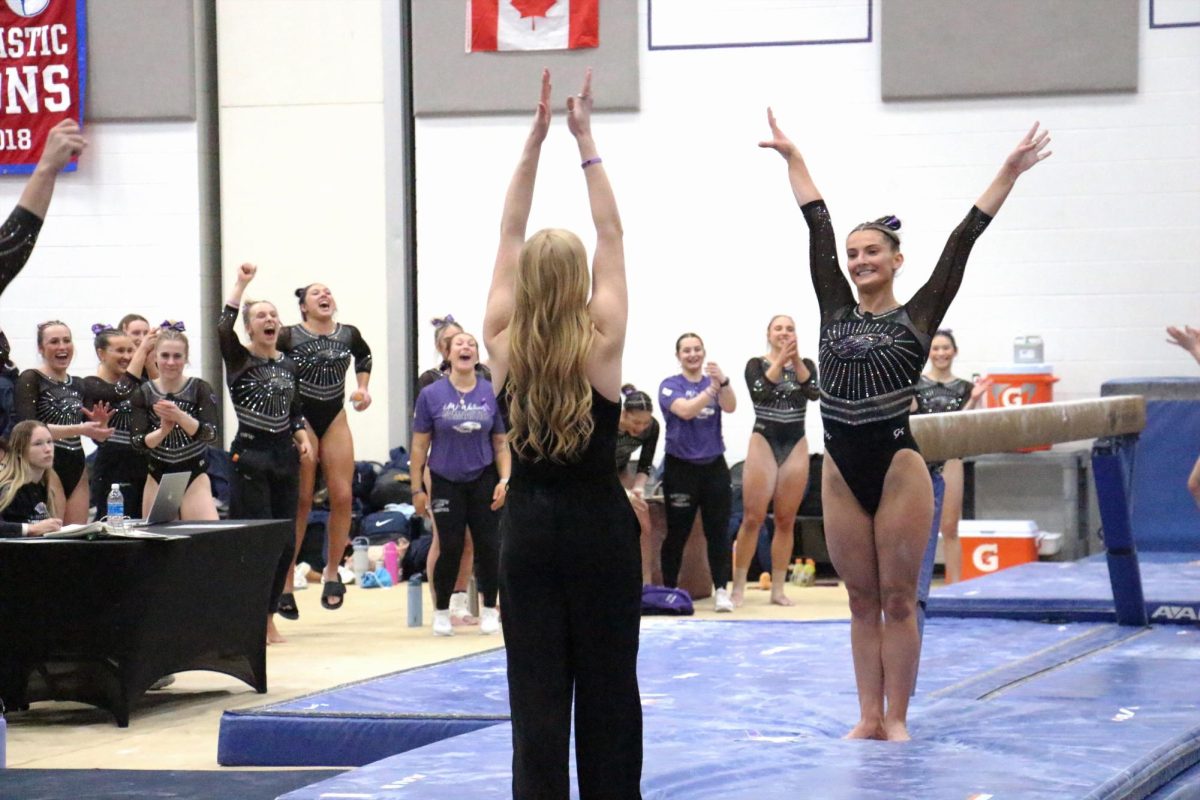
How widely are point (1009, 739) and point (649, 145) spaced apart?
8.48m

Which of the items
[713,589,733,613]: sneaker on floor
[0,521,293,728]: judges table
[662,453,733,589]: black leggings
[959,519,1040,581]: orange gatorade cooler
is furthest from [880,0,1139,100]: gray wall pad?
[0,521,293,728]: judges table

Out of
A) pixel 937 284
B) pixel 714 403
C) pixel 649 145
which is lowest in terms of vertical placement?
pixel 714 403

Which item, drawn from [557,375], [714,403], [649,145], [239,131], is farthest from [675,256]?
[557,375]

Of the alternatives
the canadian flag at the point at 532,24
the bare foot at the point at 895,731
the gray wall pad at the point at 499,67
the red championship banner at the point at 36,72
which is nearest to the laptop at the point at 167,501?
the bare foot at the point at 895,731

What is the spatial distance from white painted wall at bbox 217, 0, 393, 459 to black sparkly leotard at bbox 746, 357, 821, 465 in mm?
4312

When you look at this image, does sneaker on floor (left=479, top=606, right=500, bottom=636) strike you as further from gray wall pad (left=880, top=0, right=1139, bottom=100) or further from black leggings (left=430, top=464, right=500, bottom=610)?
gray wall pad (left=880, top=0, right=1139, bottom=100)

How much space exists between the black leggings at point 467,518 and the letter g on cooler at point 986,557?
13.1 feet

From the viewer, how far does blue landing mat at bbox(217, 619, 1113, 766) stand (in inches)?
195

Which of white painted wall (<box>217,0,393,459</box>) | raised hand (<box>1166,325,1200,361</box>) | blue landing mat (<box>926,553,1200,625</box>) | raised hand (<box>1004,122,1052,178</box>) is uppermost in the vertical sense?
white painted wall (<box>217,0,393,459</box>)

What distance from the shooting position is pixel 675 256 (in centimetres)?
1219

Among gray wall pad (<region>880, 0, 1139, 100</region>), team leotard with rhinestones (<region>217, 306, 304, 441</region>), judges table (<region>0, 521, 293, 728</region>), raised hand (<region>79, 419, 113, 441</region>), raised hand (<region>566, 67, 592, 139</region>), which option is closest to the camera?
raised hand (<region>566, 67, 592, 139</region>)

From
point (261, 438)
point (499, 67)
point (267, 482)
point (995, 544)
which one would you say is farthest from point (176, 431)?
point (995, 544)

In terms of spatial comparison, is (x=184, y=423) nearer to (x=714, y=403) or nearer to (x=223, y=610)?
(x=223, y=610)

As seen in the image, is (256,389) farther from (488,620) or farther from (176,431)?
(488,620)
